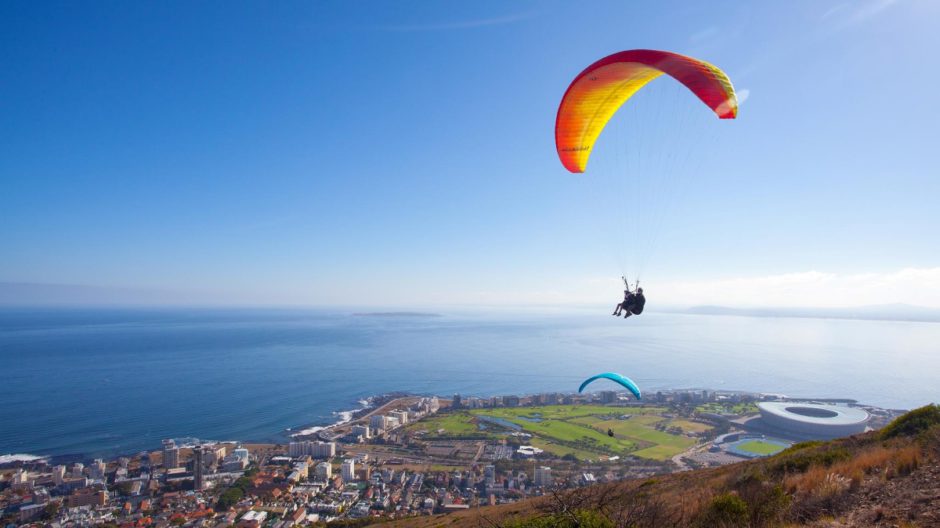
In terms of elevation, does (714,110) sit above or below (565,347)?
above

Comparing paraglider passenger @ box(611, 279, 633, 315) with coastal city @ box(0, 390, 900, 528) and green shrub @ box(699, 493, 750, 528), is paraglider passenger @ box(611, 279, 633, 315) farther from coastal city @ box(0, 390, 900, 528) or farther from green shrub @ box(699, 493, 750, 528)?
coastal city @ box(0, 390, 900, 528)

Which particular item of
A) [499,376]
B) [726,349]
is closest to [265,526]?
[499,376]

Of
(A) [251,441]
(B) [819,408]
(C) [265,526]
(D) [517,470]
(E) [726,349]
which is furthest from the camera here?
(E) [726,349]

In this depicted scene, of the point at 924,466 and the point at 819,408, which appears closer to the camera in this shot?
the point at 924,466

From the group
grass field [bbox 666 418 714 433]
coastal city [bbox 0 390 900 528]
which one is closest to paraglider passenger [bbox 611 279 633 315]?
coastal city [bbox 0 390 900 528]

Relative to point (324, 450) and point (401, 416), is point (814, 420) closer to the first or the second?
point (401, 416)

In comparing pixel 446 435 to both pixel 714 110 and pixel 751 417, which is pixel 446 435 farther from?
pixel 714 110

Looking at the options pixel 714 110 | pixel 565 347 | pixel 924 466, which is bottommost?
pixel 565 347

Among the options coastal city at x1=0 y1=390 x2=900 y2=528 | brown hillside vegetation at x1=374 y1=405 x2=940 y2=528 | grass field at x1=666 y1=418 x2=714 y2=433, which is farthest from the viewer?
grass field at x1=666 y1=418 x2=714 y2=433
